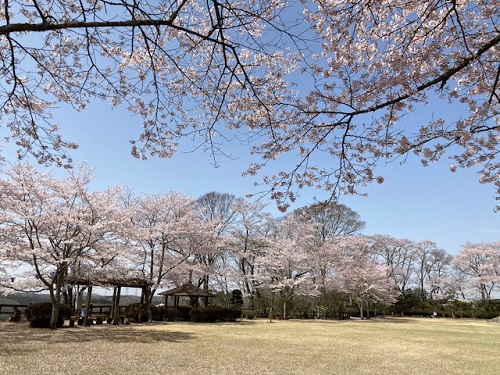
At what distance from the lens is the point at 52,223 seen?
12594 millimetres

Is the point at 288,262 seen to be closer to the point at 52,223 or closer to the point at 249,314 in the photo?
the point at 249,314

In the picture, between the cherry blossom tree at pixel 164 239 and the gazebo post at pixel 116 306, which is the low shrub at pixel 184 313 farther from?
the gazebo post at pixel 116 306

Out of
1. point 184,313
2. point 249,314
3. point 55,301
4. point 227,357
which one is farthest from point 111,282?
point 227,357

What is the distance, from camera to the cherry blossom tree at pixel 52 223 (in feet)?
39.4

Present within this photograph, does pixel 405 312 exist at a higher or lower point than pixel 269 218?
lower

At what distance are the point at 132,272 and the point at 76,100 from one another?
15.1m

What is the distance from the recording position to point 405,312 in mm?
31688

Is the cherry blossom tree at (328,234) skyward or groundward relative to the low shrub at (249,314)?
skyward

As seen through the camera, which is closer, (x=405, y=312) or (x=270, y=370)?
(x=270, y=370)

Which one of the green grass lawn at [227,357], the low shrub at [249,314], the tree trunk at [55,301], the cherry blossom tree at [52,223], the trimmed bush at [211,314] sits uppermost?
the cherry blossom tree at [52,223]

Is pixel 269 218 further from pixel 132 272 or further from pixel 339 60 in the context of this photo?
pixel 339 60

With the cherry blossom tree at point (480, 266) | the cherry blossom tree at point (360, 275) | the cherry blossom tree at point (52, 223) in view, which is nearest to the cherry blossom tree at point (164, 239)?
the cherry blossom tree at point (52, 223)

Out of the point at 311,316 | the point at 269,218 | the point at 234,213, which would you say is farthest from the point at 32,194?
the point at 311,316

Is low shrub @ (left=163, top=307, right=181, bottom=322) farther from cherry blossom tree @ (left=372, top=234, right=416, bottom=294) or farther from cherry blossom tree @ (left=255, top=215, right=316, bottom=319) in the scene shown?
cherry blossom tree @ (left=372, top=234, right=416, bottom=294)
